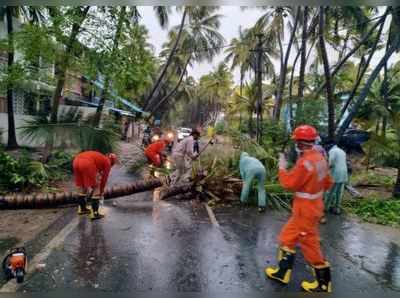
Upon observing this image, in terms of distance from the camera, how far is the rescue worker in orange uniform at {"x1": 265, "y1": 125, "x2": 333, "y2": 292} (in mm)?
3164

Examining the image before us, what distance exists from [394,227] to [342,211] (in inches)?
40.8

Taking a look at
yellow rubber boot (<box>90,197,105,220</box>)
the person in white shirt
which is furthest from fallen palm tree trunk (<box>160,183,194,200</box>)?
yellow rubber boot (<box>90,197,105,220</box>)

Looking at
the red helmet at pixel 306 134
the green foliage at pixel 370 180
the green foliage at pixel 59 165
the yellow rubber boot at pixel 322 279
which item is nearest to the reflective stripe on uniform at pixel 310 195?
the red helmet at pixel 306 134

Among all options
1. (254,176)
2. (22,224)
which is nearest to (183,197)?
(254,176)

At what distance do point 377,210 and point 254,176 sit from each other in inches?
120

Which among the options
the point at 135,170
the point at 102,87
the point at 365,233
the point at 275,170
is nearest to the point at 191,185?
the point at 275,170

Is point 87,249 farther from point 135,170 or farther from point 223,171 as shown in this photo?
point 135,170

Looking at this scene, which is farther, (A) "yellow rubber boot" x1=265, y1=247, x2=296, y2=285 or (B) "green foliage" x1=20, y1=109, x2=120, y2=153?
(B) "green foliage" x1=20, y1=109, x2=120, y2=153

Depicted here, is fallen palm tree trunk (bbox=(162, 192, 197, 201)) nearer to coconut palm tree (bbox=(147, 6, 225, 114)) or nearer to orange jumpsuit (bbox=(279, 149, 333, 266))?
orange jumpsuit (bbox=(279, 149, 333, 266))

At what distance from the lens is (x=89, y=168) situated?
17.3 ft

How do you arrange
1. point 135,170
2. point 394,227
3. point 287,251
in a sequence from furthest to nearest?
point 135,170 < point 394,227 < point 287,251

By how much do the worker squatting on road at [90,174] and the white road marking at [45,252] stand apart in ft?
1.14

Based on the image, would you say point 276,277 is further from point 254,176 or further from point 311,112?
point 311,112

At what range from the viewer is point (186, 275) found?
11.3 ft
